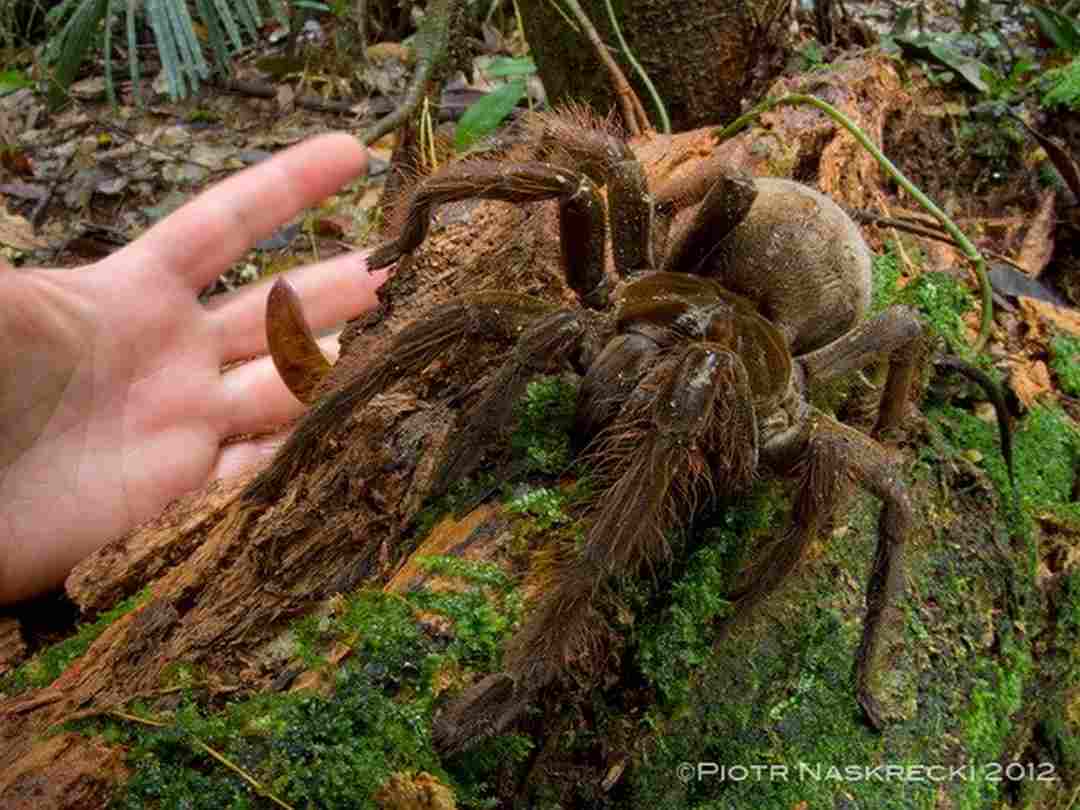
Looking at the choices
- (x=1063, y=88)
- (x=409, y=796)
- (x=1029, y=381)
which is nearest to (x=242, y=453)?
Answer: (x=409, y=796)

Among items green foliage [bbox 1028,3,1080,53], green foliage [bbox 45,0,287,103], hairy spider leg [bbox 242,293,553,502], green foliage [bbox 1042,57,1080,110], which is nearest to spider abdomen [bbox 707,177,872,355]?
hairy spider leg [bbox 242,293,553,502]

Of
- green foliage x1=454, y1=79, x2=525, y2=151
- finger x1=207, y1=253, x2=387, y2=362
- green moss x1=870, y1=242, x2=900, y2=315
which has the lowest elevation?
finger x1=207, y1=253, x2=387, y2=362

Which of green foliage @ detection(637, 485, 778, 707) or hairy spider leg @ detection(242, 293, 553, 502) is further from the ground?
hairy spider leg @ detection(242, 293, 553, 502)

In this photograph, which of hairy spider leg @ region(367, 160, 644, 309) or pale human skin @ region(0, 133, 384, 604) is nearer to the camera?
hairy spider leg @ region(367, 160, 644, 309)

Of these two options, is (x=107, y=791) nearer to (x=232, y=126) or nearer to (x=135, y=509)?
(x=135, y=509)

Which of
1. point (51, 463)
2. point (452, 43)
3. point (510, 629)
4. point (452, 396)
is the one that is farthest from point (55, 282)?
point (510, 629)

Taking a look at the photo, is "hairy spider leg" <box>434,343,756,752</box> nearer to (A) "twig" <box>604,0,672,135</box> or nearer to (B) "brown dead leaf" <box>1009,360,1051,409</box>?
(B) "brown dead leaf" <box>1009,360,1051,409</box>
